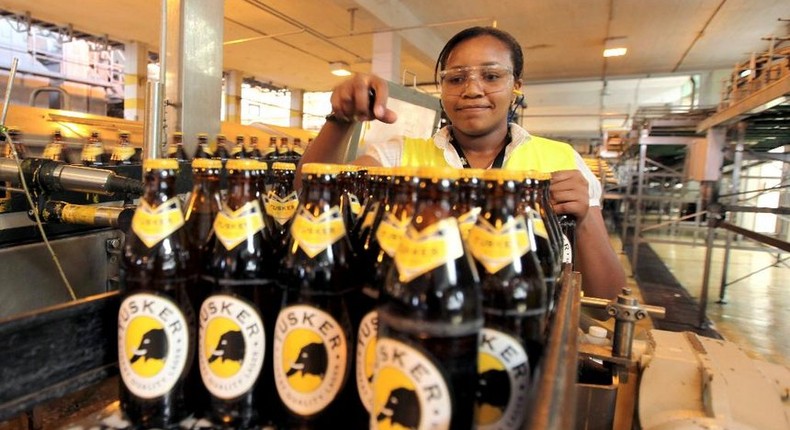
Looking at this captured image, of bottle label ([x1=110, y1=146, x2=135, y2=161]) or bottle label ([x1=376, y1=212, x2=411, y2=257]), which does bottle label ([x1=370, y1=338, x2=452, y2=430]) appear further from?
bottle label ([x1=110, y1=146, x2=135, y2=161])

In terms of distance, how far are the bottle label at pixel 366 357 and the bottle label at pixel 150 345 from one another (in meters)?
0.25

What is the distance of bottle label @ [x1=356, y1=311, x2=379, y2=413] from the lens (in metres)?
0.57

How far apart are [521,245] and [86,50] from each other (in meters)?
11.6

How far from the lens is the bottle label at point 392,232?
0.60 metres

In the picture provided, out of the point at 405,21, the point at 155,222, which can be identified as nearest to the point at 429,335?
the point at 155,222

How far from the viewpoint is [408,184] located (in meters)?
0.59

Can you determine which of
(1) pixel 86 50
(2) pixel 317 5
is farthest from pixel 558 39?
(1) pixel 86 50

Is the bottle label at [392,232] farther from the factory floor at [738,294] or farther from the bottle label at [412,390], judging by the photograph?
the factory floor at [738,294]

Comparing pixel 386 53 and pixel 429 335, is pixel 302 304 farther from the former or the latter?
pixel 386 53

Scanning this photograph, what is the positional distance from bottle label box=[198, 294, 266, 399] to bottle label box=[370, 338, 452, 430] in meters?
0.22

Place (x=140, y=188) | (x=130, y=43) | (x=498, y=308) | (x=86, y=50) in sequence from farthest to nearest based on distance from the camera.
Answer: (x=86, y=50), (x=130, y=43), (x=140, y=188), (x=498, y=308)

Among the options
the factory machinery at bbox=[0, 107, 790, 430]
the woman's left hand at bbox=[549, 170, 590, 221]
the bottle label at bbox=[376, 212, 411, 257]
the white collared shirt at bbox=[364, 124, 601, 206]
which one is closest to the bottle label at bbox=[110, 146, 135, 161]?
the factory machinery at bbox=[0, 107, 790, 430]

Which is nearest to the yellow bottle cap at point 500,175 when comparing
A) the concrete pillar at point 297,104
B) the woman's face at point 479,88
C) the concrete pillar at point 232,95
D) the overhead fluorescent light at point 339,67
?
the woman's face at point 479,88

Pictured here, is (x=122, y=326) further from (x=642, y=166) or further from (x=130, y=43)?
(x=130, y=43)
